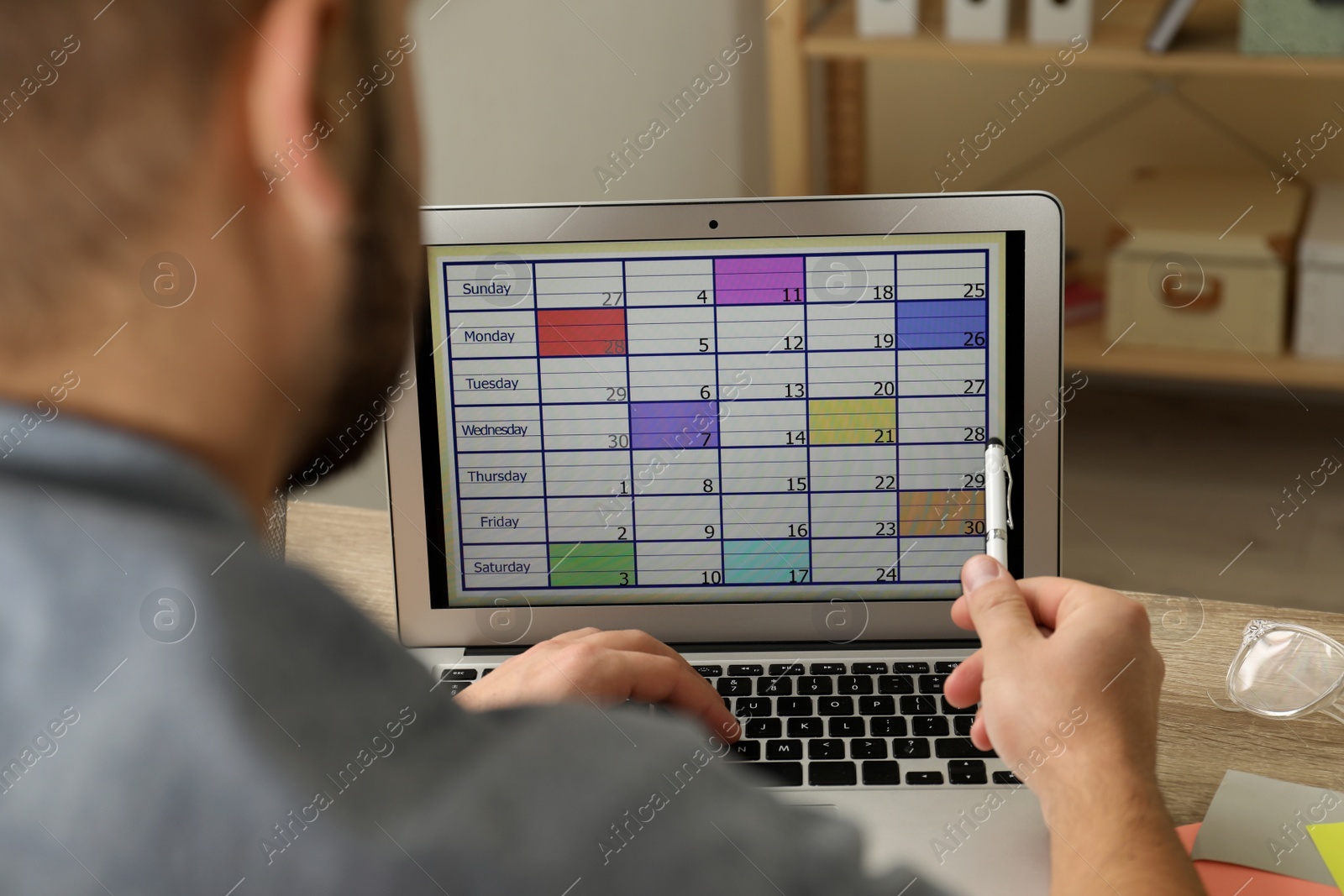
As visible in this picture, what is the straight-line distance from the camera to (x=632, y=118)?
216 centimetres

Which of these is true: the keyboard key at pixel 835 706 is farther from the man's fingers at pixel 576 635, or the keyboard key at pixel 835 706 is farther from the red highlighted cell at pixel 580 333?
the red highlighted cell at pixel 580 333

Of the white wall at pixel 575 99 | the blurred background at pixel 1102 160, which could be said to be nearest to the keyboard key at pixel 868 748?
the white wall at pixel 575 99

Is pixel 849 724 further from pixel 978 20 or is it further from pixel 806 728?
pixel 978 20

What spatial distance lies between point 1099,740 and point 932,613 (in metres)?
0.23

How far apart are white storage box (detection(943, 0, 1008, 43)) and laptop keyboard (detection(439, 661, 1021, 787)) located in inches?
62.5

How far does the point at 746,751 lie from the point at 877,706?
0.09 metres

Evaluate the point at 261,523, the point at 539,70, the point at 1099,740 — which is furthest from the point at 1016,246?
the point at 539,70

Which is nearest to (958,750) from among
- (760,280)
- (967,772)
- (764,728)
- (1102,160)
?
(967,772)

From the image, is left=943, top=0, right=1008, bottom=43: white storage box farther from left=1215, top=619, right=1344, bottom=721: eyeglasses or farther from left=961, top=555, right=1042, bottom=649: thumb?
left=961, top=555, right=1042, bottom=649: thumb

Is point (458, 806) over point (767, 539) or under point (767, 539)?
over

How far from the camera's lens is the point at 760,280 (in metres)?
0.82

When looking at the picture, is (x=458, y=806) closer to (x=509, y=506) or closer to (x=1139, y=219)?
(x=509, y=506)

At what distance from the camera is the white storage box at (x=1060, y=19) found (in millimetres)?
2047

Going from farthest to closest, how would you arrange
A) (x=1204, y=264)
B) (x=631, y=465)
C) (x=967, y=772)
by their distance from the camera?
(x=1204, y=264), (x=631, y=465), (x=967, y=772)
